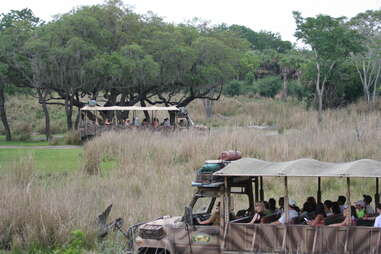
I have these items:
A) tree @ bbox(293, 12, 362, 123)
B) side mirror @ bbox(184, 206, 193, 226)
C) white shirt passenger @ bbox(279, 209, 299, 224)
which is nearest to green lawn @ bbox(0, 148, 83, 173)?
side mirror @ bbox(184, 206, 193, 226)

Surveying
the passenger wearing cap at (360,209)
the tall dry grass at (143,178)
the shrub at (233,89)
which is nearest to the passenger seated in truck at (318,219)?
the passenger wearing cap at (360,209)

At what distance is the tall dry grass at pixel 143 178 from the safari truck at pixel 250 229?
2.86 m

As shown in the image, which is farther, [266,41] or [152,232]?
[266,41]

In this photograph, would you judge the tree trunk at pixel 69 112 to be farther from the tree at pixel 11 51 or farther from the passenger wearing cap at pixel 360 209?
the passenger wearing cap at pixel 360 209

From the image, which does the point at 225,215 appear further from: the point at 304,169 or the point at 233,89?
the point at 233,89

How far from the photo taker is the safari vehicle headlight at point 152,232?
10.9 m

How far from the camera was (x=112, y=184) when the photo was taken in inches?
770

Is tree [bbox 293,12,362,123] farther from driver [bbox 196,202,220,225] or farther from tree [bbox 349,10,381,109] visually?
driver [bbox 196,202,220,225]

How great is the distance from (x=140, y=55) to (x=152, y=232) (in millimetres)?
33218

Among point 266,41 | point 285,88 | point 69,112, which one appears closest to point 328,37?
point 69,112

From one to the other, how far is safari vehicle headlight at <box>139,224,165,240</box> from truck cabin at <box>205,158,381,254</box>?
1078 mm

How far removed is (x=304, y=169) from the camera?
10.5 meters

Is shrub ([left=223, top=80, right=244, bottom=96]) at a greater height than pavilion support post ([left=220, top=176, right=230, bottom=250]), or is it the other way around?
shrub ([left=223, top=80, right=244, bottom=96])

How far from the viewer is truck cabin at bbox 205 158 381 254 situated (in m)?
9.92
